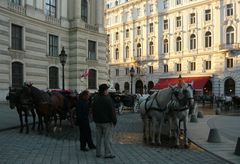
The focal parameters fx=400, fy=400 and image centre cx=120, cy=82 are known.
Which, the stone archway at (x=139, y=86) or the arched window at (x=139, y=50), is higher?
the arched window at (x=139, y=50)

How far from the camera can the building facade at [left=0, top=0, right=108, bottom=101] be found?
32000 mm

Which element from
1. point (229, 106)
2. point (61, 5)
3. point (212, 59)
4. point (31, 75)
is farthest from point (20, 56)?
point (212, 59)

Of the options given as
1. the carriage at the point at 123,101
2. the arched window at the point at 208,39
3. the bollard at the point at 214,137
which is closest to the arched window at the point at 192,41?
the arched window at the point at 208,39

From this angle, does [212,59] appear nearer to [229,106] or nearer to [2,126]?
[229,106]

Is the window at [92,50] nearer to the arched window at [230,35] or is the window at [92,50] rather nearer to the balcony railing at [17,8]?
the balcony railing at [17,8]

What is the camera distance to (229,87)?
195 ft

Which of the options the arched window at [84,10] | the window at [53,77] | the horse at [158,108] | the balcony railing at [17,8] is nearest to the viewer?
the horse at [158,108]

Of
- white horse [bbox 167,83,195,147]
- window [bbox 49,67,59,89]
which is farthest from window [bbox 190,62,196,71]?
white horse [bbox 167,83,195,147]

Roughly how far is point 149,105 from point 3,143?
15.7 ft

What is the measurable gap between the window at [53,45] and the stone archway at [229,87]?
30.5m

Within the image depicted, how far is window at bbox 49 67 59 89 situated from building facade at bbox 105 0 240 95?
26822 mm

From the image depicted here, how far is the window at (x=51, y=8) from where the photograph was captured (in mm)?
37400

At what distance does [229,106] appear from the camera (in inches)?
1490

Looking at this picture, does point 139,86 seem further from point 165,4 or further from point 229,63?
point 229,63
